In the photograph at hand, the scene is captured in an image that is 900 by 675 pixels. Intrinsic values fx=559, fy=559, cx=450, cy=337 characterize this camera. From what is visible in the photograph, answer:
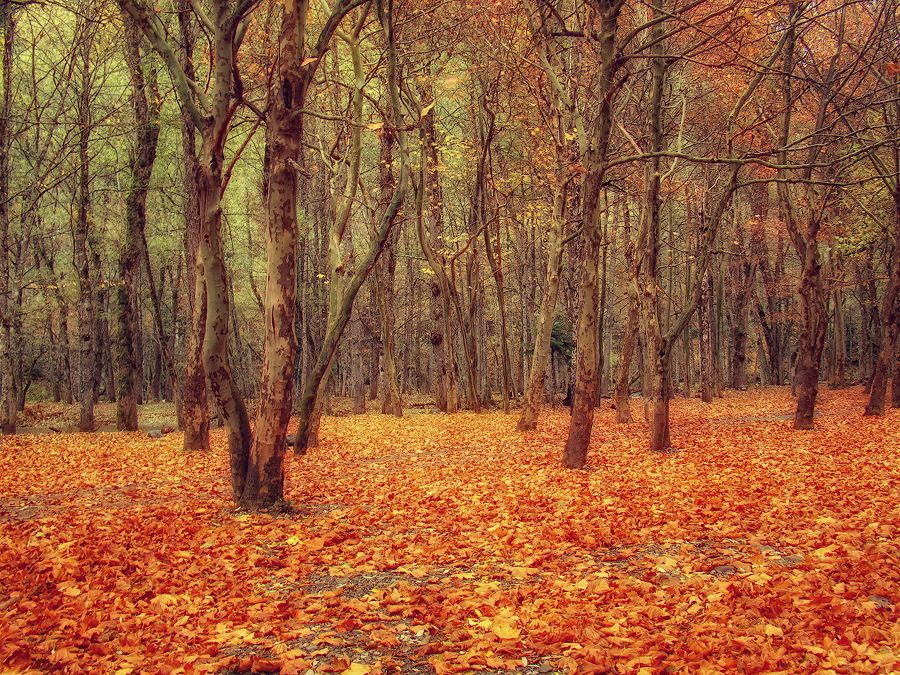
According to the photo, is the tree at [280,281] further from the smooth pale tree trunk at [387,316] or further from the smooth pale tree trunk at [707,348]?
the smooth pale tree trunk at [707,348]

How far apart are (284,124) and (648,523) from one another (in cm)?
591

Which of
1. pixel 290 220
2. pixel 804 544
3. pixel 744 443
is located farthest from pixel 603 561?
pixel 744 443

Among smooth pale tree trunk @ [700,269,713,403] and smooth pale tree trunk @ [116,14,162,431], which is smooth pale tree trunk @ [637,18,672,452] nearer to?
smooth pale tree trunk @ [700,269,713,403]

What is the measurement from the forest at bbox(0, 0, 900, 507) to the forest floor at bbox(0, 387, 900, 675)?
1424 millimetres

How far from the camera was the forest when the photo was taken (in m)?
6.49

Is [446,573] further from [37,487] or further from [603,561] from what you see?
[37,487]

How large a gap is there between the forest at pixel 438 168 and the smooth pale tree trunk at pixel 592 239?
4cm

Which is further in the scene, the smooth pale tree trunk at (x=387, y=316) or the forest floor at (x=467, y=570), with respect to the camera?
the smooth pale tree trunk at (x=387, y=316)

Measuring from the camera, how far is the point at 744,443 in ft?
36.4

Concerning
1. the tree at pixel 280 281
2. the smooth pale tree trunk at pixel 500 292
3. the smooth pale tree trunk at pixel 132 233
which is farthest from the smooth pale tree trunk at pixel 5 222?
the smooth pale tree trunk at pixel 500 292

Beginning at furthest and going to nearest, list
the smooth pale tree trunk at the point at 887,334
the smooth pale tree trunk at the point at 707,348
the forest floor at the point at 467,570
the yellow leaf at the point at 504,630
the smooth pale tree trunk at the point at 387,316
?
the smooth pale tree trunk at the point at 707,348 → the smooth pale tree trunk at the point at 387,316 → the smooth pale tree trunk at the point at 887,334 → the yellow leaf at the point at 504,630 → the forest floor at the point at 467,570

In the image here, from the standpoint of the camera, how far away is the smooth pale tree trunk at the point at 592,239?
27.3 ft

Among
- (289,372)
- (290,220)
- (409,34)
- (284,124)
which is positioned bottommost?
(289,372)

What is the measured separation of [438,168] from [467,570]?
49.5 feet
